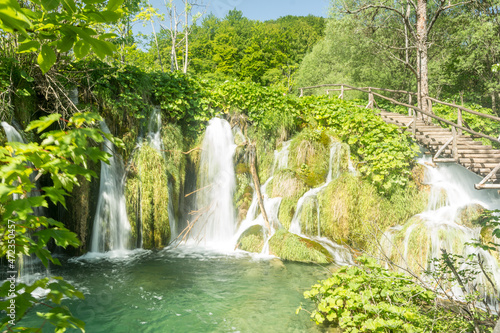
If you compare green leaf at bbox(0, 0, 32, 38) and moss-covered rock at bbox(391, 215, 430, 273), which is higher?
green leaf at bbox(0, 0, 32, 38)

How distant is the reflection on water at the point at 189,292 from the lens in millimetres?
5176

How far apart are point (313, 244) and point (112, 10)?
7649 mm

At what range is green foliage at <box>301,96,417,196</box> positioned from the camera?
8641mm

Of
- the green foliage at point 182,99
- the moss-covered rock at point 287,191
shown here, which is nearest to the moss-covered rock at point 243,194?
the moss-covered rock at point 287,191

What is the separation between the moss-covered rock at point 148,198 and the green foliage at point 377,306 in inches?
203

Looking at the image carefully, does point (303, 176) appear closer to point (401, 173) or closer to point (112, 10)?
point (401, 173)

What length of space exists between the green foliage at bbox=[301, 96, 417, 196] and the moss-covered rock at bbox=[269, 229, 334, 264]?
2.37 metres

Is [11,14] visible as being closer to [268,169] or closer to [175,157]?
[175,157]

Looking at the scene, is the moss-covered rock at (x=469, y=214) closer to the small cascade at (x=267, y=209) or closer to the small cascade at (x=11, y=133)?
the small cascade at (x=267, y=209)

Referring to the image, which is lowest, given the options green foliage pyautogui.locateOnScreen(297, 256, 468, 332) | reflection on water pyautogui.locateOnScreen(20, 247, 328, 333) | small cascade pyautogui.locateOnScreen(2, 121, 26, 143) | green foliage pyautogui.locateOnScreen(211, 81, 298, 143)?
reflection on water pyautogui.locateOnScreen(20, 247, 328, 333)

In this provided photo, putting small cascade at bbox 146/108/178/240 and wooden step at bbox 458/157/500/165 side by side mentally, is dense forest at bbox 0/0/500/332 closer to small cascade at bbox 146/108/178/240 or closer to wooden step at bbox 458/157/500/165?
small cascade at bbox 146/108/178/240

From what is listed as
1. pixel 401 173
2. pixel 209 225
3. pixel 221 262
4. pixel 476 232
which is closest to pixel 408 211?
pixel 401 173

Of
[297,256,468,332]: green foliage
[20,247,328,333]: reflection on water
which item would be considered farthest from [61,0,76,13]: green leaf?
[20,247,328,333]: reflection on water

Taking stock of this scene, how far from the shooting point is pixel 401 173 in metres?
8.70
